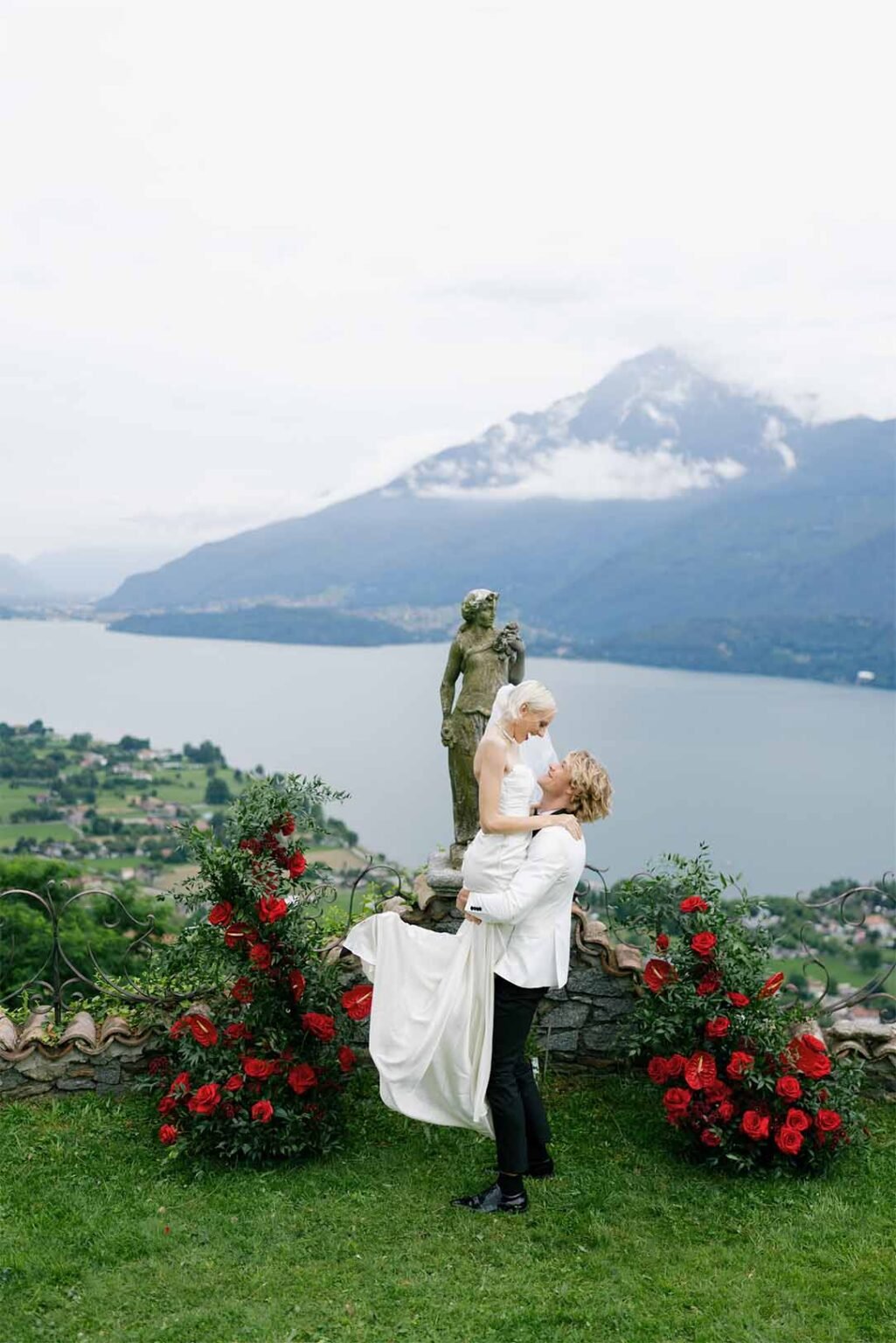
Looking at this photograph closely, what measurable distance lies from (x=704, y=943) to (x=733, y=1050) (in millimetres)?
482

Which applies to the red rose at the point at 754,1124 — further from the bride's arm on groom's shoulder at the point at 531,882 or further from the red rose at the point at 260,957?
the red rose at the point at 260,957

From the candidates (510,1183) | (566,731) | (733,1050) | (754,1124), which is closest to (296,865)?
(510,1183)

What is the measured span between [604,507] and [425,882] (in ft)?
520

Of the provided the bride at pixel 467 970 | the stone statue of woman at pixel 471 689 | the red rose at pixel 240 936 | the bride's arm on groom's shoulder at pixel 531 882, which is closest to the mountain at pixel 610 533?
the stone statue of woman at pixel 471 689

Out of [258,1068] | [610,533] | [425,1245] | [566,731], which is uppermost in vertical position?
[610,533]

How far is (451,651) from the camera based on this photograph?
19.1 feet

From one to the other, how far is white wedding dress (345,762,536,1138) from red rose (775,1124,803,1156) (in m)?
1.22

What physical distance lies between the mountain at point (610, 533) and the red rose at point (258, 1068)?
93.6m

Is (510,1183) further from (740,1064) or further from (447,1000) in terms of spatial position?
(740,1064)

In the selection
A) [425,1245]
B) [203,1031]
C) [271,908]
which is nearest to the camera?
[425,1245]

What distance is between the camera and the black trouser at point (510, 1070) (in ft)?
14.9

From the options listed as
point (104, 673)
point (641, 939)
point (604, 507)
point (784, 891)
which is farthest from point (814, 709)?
point (641, 939)

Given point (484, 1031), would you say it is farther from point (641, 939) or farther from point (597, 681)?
point (597, 681)

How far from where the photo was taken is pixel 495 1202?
465cm
